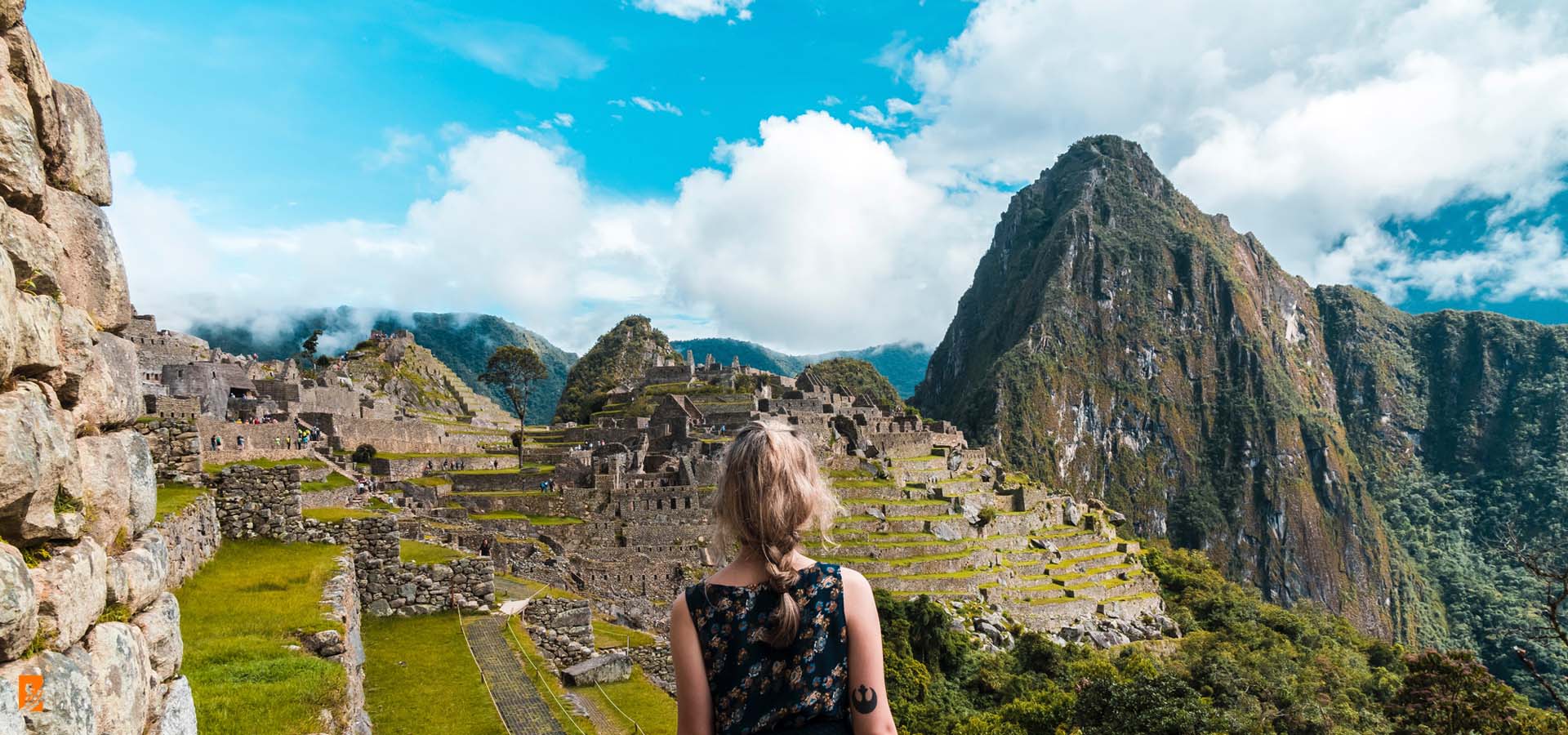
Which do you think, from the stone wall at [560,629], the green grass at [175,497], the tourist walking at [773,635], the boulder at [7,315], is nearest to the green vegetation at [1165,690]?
the stone wall at [560,629]

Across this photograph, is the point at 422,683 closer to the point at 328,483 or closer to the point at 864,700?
the point at 864,700

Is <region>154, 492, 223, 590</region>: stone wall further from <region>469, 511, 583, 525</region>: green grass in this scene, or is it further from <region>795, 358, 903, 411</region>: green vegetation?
<region>795, 358, 903, 411</region>: green vegetation

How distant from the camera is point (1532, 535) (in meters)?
151

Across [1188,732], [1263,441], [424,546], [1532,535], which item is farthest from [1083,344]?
[424,546]

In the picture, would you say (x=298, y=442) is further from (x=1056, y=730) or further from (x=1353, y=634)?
(x=1353, y=634)

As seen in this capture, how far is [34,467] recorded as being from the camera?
285 centimetres

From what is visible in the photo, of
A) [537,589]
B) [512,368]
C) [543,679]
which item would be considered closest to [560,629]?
[537,589]

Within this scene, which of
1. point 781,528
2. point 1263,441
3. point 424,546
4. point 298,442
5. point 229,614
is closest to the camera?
point 781,528

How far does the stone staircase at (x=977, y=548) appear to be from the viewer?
3566 centimetres

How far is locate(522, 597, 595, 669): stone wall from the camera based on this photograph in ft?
50.6

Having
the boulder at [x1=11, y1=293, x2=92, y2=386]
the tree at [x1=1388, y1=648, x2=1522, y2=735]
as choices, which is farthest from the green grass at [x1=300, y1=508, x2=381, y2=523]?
the tree at [x1=1388, y1=648, x2=1522, y2=735]

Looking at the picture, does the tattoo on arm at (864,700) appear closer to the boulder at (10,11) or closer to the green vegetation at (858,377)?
the boulder at (10,11)

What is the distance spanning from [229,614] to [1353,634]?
73155mm

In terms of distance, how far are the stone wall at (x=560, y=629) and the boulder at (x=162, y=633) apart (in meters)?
11.1
